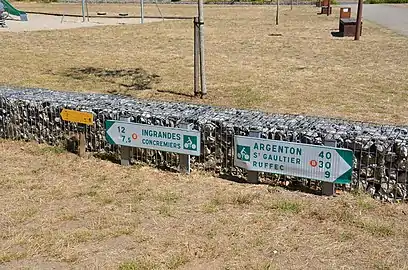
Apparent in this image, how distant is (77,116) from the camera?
593 cm

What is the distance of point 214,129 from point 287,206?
114cm

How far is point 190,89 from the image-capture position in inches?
406

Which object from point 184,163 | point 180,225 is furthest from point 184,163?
point 180,225

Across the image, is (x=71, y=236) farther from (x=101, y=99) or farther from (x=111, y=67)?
(x=111, y=67)

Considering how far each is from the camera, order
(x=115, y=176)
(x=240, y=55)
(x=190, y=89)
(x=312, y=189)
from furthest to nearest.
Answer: (x=240, y=55), (x=190, y=89), (x=115, y=176), (x=312, y=189)

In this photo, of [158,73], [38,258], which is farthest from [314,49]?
[38,258]

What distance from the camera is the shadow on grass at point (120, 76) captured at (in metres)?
10.8

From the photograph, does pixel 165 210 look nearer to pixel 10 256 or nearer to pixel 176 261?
pixel 176 261

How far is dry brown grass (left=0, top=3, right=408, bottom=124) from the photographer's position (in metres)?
9.31

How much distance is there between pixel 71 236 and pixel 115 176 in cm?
136

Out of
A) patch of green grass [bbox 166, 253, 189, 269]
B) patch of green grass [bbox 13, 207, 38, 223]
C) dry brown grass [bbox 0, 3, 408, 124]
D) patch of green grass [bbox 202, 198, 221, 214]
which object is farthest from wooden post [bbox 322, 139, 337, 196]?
dry brown grass [bbox 0, 3, 408, 124]

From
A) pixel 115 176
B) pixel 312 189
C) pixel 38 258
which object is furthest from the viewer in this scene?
pixel 115 176

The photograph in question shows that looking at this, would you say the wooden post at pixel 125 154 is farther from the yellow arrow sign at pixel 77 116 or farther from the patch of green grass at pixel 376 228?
the patch of green grass at pixel 376 228

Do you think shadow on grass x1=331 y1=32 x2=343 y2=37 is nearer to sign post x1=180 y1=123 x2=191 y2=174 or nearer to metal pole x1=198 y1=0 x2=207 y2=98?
metal pole x1=198 y1=0 x2=207 y2=98
